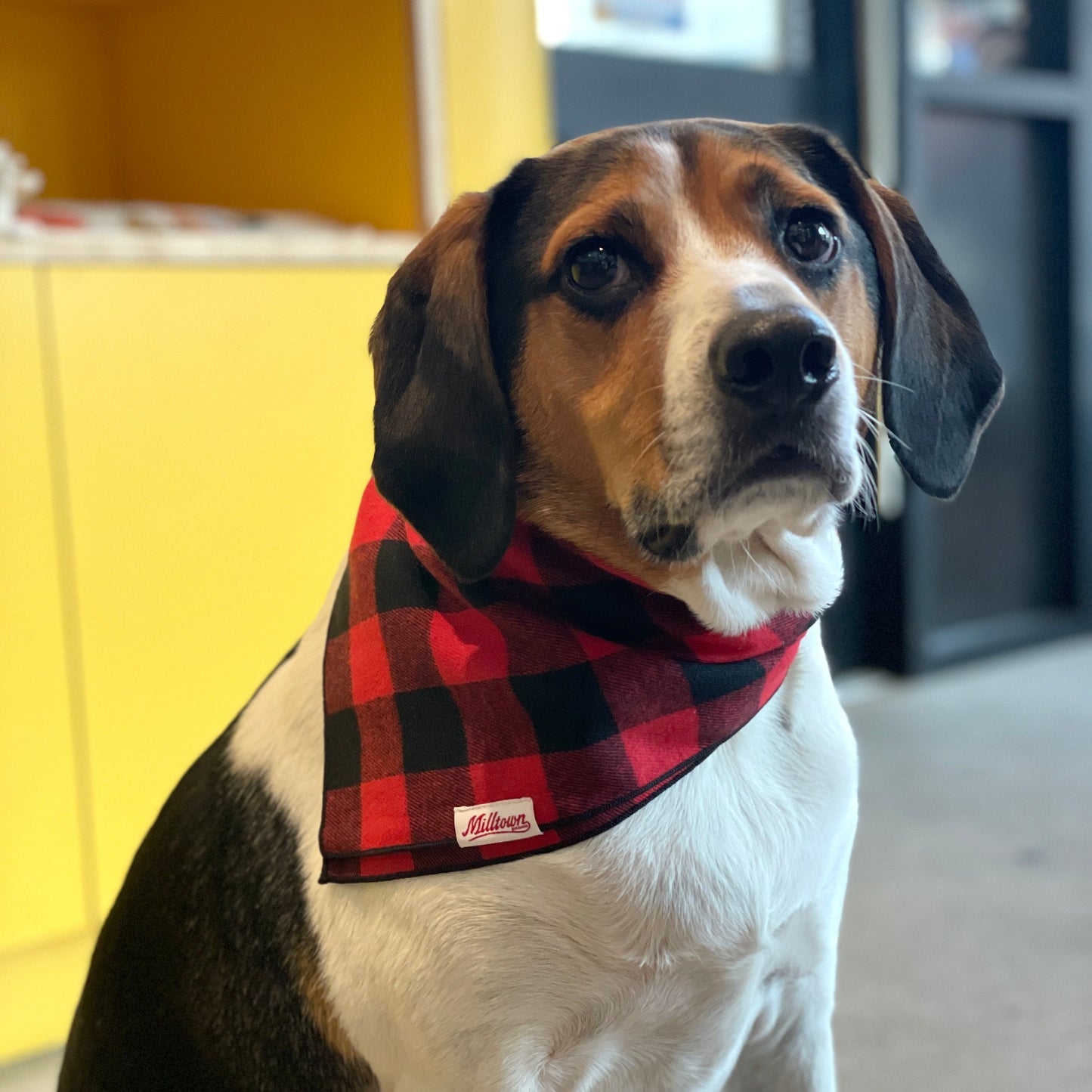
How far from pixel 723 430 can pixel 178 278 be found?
1327 mm

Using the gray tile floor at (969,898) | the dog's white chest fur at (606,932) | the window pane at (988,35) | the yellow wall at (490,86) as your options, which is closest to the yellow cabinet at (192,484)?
the yellow wall at (490,86)

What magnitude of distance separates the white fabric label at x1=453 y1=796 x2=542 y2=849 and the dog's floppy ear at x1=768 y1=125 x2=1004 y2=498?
1.47 feet

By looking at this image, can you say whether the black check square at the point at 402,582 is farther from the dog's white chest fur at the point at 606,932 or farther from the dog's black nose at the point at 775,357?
the dog's black nose at the point at 775,357

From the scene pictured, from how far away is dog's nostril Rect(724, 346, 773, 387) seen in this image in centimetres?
89

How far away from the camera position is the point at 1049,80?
3.68 meters

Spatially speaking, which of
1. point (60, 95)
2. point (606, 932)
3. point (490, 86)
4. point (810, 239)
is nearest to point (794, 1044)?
point (606, 932)

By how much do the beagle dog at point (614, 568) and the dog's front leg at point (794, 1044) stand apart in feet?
0.03

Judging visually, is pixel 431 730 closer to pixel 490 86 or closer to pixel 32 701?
pixel 32 701

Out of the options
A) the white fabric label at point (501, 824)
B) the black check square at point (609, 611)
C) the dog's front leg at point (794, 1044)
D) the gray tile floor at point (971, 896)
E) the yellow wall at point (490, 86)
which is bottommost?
the gray tile floor at point (971, 896)

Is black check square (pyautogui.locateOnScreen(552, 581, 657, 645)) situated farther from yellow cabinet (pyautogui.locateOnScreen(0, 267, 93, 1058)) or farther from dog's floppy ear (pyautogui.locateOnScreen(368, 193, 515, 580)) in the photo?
yellow cabinet (pyautogui.locateOnScreen(0, 267, 93, 1058))

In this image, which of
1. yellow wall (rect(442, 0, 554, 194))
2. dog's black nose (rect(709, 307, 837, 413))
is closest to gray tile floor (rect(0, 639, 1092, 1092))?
dog's black nose (rect(709, 307, 837, 413))

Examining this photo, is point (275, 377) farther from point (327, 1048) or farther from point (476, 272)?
point (327, 1048)

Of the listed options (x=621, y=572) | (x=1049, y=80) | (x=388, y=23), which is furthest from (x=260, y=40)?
(x=1049, y=80)

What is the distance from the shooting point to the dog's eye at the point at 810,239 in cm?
106
